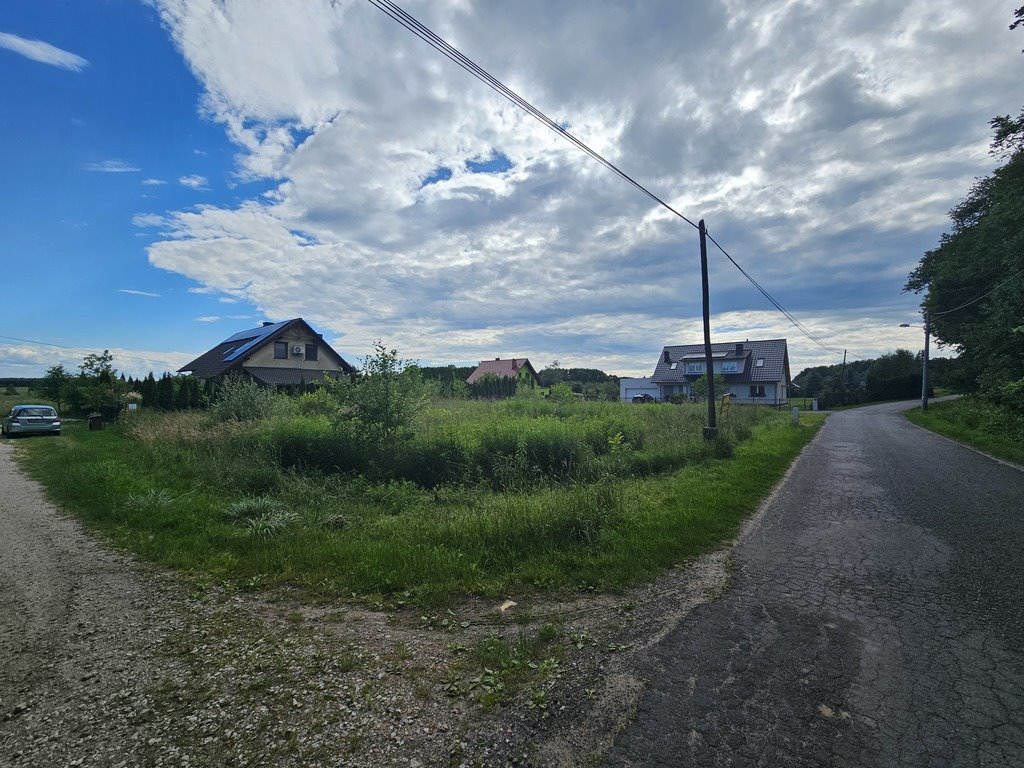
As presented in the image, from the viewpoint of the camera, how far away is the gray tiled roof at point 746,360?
49.9 m

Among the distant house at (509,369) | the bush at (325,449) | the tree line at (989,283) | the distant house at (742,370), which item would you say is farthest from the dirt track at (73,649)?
Answer: the distant house at (509,369)

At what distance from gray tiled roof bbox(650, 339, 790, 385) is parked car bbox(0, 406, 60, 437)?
159 feet

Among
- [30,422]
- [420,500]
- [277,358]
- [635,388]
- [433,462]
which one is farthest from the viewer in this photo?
[635,388]

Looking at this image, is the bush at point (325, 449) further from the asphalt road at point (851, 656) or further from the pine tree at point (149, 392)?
the pine tree at point (149, 392)

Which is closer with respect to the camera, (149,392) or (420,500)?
(420,500)

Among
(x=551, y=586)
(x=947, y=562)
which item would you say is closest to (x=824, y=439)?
(x=947, y=562)

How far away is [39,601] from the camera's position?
4508 millimetres

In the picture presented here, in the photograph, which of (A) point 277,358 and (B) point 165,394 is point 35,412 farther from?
(A) point 277,358

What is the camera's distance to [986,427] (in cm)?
1744

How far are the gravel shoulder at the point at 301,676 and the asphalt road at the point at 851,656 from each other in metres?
0.30

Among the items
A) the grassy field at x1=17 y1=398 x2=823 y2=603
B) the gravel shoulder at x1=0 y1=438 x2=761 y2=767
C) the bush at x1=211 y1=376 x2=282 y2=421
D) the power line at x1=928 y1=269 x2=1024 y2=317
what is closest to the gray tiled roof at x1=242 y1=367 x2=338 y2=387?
the bush at x1=211 y1=376 x2=282 y2=421

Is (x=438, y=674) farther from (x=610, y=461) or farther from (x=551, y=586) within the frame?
(x=610, y=461)

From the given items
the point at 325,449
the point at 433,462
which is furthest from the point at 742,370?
the point at 325,449

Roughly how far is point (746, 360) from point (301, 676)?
55237 mm
